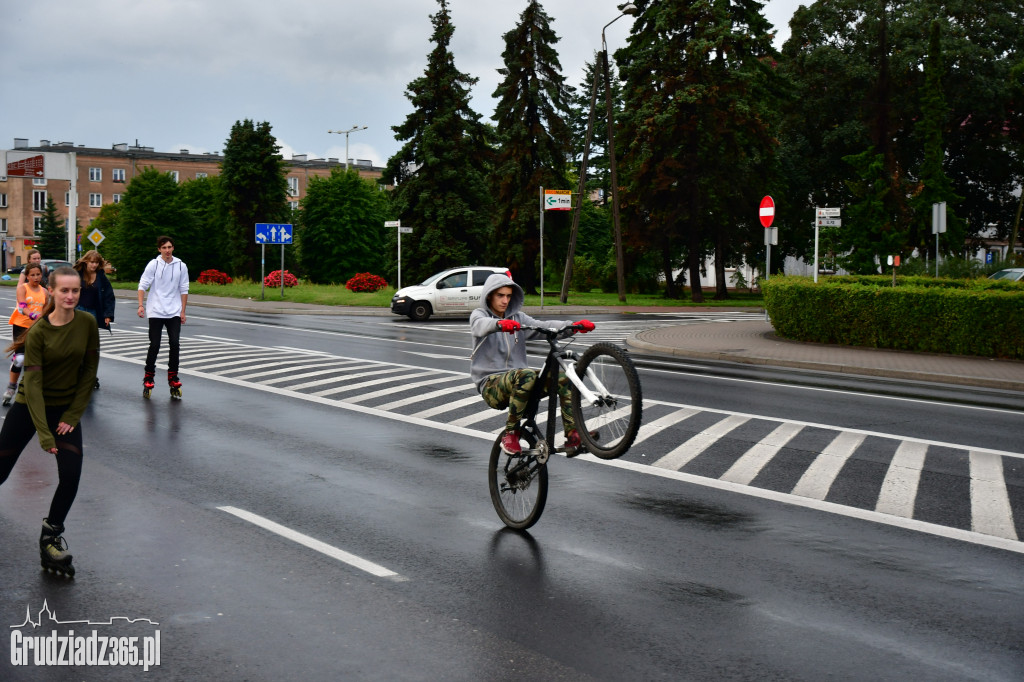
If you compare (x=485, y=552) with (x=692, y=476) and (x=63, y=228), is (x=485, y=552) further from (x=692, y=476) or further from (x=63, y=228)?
(x=63, y=228)

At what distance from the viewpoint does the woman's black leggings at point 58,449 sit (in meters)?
5.72

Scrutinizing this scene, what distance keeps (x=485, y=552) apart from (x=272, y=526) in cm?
146

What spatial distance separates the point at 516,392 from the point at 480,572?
3.80 ft

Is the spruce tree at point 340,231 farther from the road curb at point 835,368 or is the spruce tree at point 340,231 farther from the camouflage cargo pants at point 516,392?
the camouflage cargo pants at point 516,392

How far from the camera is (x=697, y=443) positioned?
9820 mm

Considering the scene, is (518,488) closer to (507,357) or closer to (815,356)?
(507,357)

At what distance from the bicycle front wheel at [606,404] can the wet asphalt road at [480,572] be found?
26.1 inches

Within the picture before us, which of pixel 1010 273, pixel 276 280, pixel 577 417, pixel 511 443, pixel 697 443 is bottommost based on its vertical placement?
pixel 697 443

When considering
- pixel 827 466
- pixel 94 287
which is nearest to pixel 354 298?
pixel 94 287

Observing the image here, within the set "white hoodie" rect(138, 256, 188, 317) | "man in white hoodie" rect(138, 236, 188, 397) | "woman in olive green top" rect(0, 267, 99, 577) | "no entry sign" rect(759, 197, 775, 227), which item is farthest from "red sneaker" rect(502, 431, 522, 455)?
"no entry sign" rect(759, 197, 775, 227)

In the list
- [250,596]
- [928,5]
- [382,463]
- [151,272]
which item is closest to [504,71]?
[928,5]

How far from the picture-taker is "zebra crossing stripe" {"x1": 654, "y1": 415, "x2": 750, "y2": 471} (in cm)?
892

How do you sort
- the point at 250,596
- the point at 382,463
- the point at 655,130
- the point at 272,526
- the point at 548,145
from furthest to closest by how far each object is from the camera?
the point at 548,145 < the point at 655,130 < the point at 382,463 < the point at 272,526 < the point at 250,596

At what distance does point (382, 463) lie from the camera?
28.8ft
